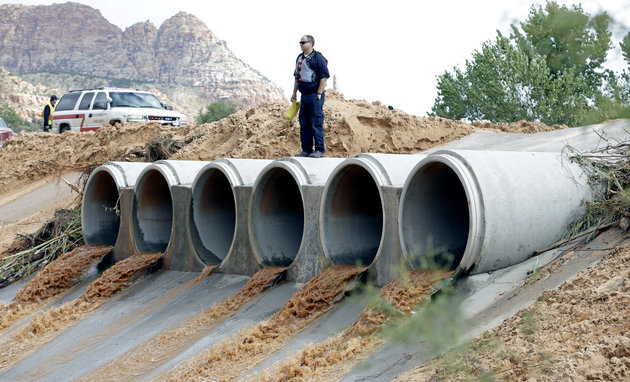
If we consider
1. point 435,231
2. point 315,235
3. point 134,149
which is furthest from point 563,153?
point 134,149

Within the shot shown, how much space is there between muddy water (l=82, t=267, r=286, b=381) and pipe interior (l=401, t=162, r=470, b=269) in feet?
5.79

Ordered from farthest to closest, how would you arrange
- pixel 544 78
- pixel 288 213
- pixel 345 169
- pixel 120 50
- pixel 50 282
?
pixel 120 50 → pixel 544 78 → pixel 50 282 → pixel 288 213 → pixel 345 169

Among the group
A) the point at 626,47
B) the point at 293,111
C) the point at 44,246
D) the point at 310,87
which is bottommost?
the point at 44,246

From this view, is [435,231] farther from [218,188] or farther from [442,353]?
[218,188]

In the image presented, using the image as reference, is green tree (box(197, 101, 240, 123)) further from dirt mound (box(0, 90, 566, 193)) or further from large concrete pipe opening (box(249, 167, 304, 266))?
large concrete pipe opening (box(249, 167, 304, 266))

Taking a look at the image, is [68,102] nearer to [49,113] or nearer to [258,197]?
[49,113]

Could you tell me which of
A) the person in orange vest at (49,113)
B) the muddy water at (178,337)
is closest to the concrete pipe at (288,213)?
the muddy water at (178,337)

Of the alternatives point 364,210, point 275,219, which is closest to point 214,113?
point 275,219

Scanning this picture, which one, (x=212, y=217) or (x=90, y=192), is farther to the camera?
(x=90, y=192)

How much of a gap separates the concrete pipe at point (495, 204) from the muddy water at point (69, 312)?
163 inches

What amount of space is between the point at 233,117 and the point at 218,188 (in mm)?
4395

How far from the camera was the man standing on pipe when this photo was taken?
7.96 metres

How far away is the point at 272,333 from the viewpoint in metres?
5.68

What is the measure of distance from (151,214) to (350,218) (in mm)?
3757
